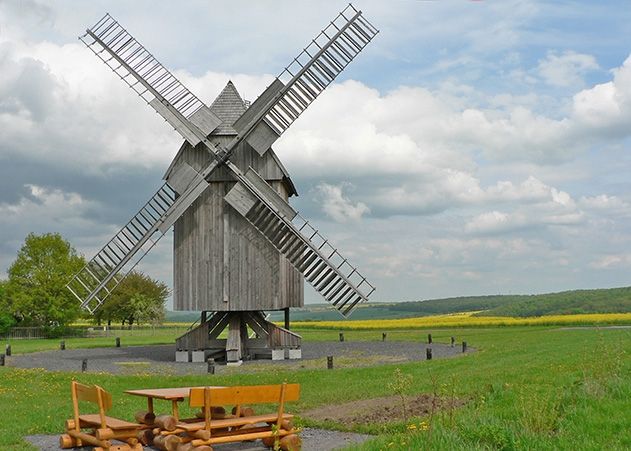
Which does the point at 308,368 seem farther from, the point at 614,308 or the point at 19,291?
the point at 614,308

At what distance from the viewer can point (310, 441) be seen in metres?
13.2

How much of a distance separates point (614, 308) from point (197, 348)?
65450 mm

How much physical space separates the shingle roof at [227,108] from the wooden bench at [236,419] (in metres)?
18.9

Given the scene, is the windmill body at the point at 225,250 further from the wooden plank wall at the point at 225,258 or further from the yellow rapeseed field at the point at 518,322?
the yellow rapeseed field at the point at 518,322

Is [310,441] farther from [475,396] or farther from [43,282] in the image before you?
[43,282]

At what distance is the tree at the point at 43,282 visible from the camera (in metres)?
64.8

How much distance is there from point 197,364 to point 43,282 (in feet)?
131

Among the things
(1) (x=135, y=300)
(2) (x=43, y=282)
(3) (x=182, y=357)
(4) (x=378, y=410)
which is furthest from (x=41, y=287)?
(4) (x=378, y=410)

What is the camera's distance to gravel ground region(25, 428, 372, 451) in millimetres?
12594

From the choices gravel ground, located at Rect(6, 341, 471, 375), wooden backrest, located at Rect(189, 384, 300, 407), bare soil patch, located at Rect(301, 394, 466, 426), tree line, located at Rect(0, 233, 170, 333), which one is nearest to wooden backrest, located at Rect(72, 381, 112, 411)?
wooden backrest, located at Rect(189, 384, 300, 407)

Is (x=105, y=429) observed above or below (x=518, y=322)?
below

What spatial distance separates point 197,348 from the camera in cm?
3119

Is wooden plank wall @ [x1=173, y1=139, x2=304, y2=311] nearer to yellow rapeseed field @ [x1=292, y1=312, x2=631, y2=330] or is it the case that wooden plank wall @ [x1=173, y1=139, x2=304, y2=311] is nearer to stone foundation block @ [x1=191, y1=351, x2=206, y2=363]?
stone foundation block @ [x1=191, y1=351, x2=206, y2=363]

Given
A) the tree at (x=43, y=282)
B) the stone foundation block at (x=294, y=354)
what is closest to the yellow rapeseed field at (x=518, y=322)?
the tree at (x=43, y=282)
